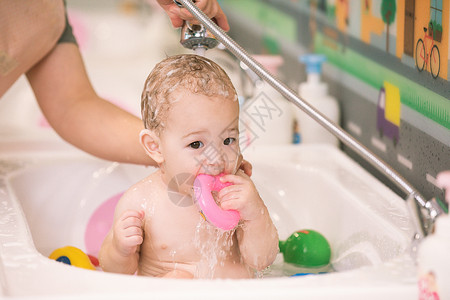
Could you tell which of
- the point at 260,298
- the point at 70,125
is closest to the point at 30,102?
the point at 70,125

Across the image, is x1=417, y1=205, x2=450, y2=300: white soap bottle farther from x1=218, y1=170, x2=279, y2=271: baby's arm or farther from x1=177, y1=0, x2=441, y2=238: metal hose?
x1=218, y1=170, x2=279, y2=271: baby's arm

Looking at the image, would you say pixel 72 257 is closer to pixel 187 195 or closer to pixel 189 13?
pixel 187 195

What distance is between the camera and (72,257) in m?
1.33

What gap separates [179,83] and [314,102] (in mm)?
657

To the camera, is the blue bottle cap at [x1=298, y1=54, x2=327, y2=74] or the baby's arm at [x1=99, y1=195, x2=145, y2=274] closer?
the baby's arm at [x1=99, y1=195, x2=145, y2=274]

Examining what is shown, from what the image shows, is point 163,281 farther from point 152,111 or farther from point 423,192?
point 423,192

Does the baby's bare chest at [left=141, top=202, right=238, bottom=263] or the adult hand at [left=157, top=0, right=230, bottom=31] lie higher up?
the adult hand at [left=157, top=0, right=230, bottom=31]

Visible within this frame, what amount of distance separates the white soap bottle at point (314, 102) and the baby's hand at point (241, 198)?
2.11 ft

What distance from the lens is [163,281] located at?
3.03 feet

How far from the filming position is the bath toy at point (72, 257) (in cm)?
131

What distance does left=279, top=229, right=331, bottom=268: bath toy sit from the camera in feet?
4.49

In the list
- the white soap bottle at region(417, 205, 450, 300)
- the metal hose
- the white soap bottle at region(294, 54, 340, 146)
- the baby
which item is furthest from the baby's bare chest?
the white soap bottle at region(294, 54, 340, 146)

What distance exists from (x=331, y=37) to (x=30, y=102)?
116 centimetres

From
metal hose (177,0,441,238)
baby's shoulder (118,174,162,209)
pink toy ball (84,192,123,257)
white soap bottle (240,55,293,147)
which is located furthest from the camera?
white soap bottle (240,55,293,147)
